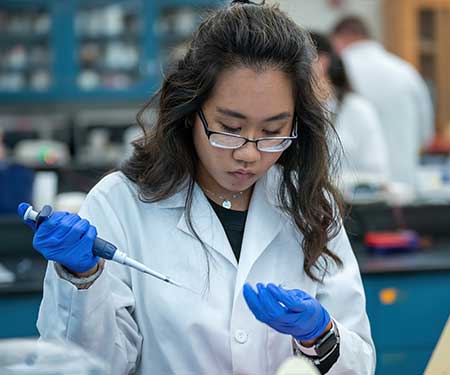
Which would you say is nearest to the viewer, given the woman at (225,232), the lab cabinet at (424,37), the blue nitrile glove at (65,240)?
the blue nitrile glove at (65,240)

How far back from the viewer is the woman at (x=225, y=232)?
1.52 metres

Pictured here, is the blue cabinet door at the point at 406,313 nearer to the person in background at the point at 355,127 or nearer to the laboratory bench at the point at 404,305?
the laboratory bench at the point at 404,305

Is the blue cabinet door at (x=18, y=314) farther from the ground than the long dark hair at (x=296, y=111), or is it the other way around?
the long dark hair at (x=296, y=111)

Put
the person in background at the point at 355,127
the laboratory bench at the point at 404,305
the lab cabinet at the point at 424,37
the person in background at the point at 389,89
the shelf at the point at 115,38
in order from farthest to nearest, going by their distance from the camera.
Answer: the lab cabinet at the point at 424,37 → the shelf at the point at 115,38 → the person in background at the point at 389,89 → the person in background at the point at 355,127 → the laboratory bench at the point at 404,305

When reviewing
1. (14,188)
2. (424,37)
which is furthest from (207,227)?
(424,37)

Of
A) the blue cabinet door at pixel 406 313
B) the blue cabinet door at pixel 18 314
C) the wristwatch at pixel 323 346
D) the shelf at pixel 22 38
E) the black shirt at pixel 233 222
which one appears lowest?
the blue cabinet door at pixel 406 313

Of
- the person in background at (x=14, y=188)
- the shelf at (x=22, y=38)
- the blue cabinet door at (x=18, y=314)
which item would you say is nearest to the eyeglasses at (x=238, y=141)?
the blue cabinet door at (x=18, y=314)

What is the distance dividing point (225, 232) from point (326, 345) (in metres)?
0.30

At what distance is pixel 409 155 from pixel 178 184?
3.71 metres

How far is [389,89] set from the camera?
5.16 meters

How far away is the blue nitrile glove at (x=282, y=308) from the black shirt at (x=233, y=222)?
228mm

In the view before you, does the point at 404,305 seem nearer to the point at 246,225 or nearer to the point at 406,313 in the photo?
the point at 406,313

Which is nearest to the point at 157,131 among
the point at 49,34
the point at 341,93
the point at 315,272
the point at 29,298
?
the point at 315,272

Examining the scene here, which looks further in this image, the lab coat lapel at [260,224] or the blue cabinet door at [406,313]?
the blue cabinet door at [406,313]
